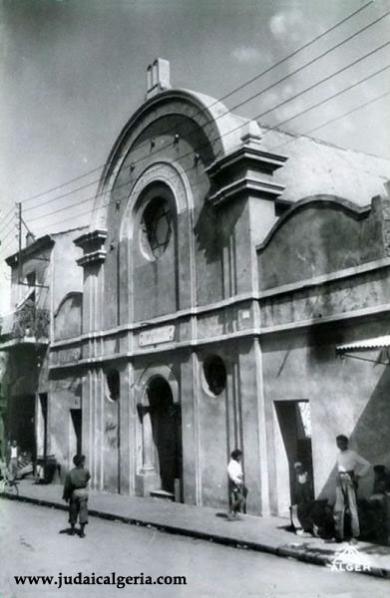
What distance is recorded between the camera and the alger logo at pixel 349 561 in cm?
856

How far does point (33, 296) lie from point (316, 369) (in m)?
15.3

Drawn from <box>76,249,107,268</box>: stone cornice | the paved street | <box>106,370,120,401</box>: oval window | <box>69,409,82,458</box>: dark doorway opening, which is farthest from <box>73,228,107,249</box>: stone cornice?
the paved street

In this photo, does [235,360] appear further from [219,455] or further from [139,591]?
[139,591]

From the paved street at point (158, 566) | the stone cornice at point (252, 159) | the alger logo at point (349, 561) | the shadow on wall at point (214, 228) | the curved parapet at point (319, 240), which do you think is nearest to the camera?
the paved street at point (158, 566)

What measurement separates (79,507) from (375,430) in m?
5.89

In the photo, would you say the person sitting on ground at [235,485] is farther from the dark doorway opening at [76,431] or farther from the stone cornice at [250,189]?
the dark doorway opening at [76,431]

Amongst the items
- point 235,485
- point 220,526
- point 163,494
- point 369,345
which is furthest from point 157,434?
point 369,345

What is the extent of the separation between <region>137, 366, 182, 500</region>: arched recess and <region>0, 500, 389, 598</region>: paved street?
3547 millimetres

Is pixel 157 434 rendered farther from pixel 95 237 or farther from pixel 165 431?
pixel 95 237

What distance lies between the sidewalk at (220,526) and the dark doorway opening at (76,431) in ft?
8.78

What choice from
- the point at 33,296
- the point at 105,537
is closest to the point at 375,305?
the point at 105,537

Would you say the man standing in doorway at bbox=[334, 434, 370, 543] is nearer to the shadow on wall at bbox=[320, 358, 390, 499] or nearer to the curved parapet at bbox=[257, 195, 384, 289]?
the shadow on wall at bbox=[320, 358, 390, 499]

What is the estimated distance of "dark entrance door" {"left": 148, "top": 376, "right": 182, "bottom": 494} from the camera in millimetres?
16391

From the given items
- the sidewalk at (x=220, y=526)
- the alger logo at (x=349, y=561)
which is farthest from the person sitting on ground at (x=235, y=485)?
the alger logo at (x=349, y=561)
